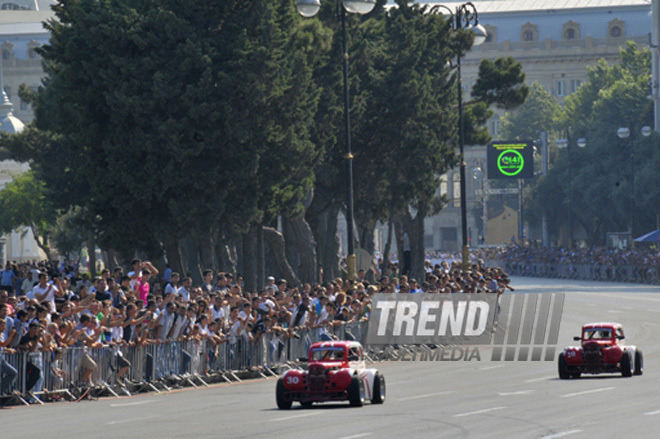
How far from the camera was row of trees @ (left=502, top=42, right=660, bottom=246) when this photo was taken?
292 ft

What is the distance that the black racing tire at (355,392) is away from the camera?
67.2 feet

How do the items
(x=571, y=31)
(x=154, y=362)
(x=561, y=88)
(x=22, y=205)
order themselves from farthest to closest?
(x=561, y=88) → (x=571, y=31) → (x=22, y=205) → (x=154, y=362)

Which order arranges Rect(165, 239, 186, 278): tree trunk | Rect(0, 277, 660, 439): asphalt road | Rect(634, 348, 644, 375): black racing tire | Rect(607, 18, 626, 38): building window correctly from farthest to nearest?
Rect(607, 18, 626, 38): building window, Rect(165, 239, 186, 278): tree trunk, Rect(634, 348, 644, 375): black racing tire, Rect(0, 277, 660, 439): asphalt road

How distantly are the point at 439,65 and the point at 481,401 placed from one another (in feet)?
114

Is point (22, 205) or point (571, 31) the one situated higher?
point (571, 31)

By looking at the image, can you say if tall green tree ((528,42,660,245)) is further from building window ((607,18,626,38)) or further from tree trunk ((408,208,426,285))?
building window ((607,18,626,38))

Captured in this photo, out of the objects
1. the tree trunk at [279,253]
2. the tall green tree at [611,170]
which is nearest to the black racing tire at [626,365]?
the tree trunk at [279,253]

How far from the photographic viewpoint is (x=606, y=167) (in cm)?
9694

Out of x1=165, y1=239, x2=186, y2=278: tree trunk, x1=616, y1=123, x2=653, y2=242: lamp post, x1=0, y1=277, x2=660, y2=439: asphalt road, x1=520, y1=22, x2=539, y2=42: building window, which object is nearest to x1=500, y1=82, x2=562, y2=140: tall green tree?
x1=520, y1=22, x2=539, y2=42: building window

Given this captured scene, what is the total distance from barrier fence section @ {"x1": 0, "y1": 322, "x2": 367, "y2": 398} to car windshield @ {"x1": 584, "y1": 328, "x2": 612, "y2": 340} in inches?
233

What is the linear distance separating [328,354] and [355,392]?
2.53 feet

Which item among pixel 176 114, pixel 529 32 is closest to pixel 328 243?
pixel 176 114

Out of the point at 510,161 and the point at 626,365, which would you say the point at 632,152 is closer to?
the point at 510,161

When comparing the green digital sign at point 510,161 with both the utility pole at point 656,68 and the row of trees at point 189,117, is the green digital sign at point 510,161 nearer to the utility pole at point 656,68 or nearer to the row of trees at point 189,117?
the utility pole at point 656,68
